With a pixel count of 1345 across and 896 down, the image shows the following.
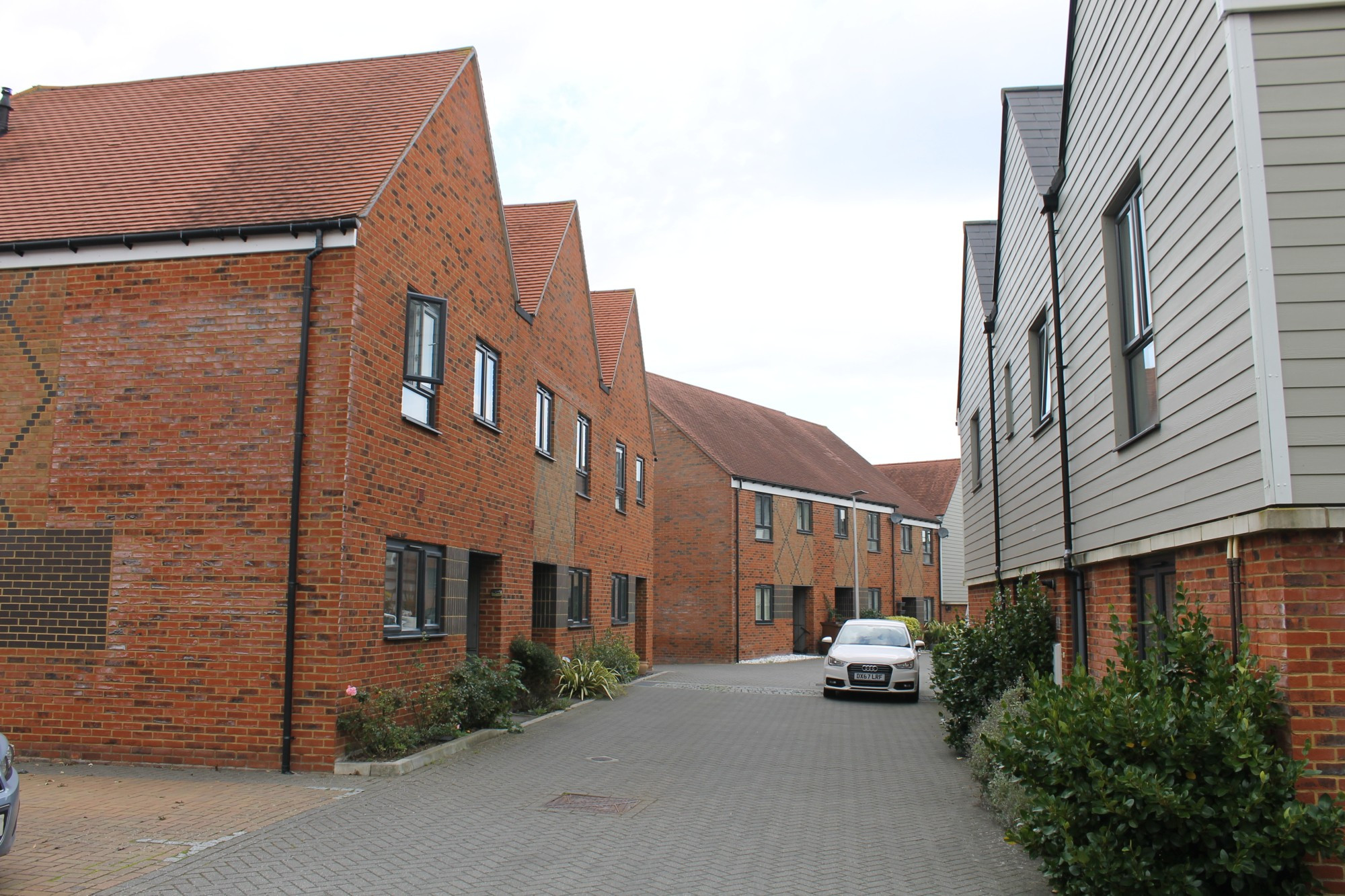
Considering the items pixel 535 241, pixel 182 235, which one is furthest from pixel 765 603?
pixel 182 235

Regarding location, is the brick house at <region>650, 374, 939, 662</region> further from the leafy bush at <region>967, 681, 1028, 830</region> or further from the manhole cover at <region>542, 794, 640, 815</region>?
the manhole cover at <region>542, 794, 640, 815</region>

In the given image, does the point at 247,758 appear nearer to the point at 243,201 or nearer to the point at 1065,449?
the point at 243,201

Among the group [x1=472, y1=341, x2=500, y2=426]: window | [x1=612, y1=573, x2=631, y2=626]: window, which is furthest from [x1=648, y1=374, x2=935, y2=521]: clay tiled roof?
[x1=472, y1=341, x2=500, y2=426]: window

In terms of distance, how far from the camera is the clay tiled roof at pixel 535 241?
691 inches

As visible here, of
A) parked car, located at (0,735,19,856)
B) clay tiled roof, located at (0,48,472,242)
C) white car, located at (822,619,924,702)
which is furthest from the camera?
white car, located at (822,619,924,702)

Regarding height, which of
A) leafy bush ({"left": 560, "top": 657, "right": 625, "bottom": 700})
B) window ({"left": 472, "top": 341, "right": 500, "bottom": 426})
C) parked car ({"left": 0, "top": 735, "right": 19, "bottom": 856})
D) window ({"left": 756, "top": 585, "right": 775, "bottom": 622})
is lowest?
leafy bush ({"left": 560, "top": 657, "right": 625, "bottom": 700})

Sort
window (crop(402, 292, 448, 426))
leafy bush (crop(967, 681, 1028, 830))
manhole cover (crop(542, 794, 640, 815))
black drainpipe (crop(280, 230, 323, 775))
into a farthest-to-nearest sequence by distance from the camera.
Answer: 1. window (crop(402, 292, 448, 426))
2. black drainpipe (crop(280, 230, 323, 775))
3. manhole cover (crop(542, 794, 640, 815))
4. leafy bush (crop(967, 681, 1028, 830))

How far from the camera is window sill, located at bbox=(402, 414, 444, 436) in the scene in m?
11.5

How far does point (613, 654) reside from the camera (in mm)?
20422

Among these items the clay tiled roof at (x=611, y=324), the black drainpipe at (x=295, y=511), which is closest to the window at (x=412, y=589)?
the black drainpipe at (x=295, y=511)

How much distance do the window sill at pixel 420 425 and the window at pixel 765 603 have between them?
2114cm

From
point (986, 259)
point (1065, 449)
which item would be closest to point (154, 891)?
point (1065, 449)

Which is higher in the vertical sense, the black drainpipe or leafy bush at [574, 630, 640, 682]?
the black drainpipe

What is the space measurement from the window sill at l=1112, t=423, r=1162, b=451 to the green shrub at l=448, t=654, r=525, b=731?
7919 millimetres
